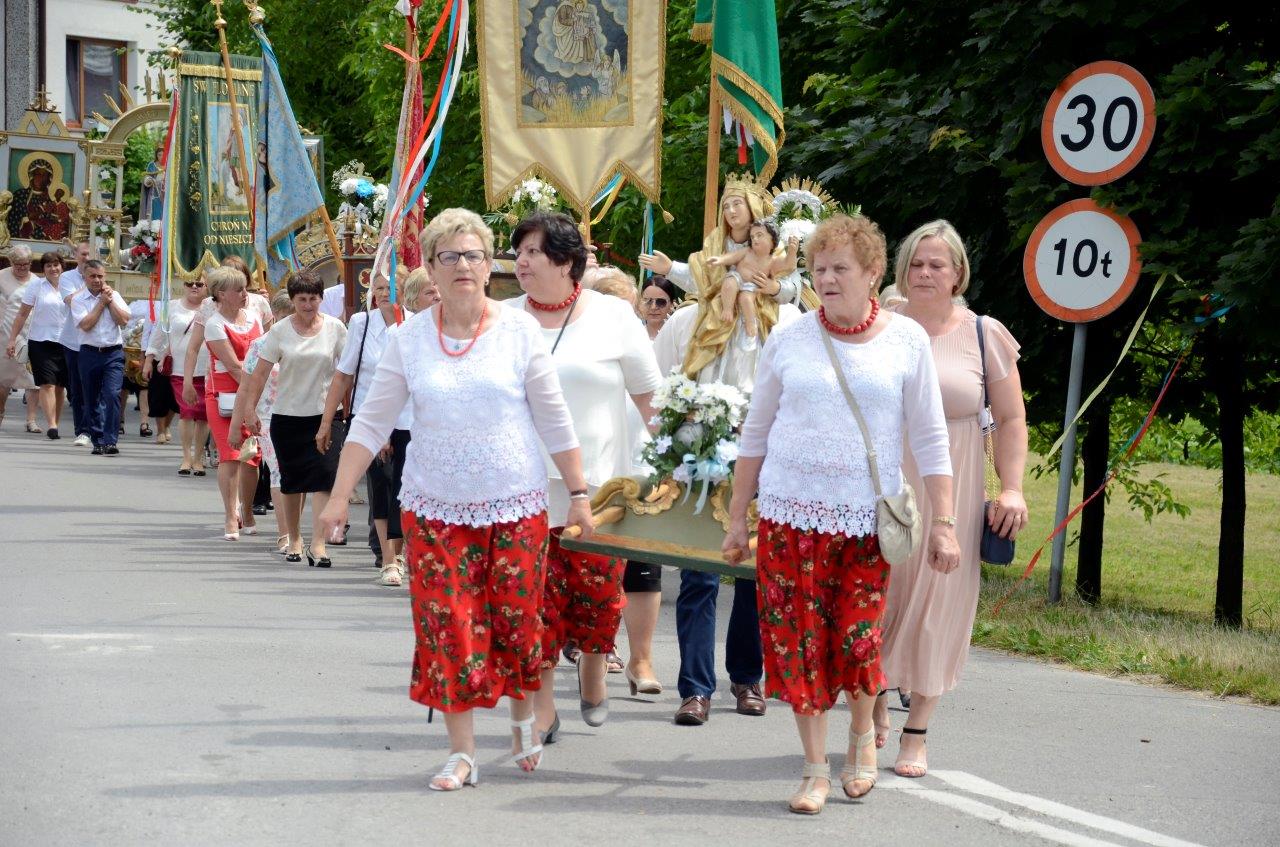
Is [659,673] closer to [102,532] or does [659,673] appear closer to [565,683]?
[565,683]

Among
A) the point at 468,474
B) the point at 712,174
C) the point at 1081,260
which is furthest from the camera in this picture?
the point at 1081,260

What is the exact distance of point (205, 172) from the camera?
2169cm

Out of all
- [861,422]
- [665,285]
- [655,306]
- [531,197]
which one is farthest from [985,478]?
[531,197]

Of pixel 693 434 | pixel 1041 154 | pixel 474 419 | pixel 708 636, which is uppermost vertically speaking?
pixel 1041 154

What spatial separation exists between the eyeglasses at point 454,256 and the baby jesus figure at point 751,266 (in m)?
1.92

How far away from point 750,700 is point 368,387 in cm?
398

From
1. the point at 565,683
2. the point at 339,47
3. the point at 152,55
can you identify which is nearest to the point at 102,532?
the point at 565,683

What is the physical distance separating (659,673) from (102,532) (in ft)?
21.0

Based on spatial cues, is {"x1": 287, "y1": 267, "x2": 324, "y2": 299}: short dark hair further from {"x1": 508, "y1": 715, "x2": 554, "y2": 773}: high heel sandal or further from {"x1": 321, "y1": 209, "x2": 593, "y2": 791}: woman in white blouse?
{"x1": 508, "y1": 715, "x2": 554, "y2": 773}: high heel sandal

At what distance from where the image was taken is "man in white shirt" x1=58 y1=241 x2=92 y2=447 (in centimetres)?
2105

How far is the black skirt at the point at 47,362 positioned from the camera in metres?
21.8

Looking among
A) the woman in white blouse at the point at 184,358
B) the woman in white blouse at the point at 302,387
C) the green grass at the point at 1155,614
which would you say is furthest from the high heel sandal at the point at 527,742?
the woman in white blouse at the point at 184,358

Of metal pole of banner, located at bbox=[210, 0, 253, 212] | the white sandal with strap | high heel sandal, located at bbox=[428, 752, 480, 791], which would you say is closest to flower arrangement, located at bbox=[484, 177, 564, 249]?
metal pole of banner, located at bbox=[210, 0, 253, 212]

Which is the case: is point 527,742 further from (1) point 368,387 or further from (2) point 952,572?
(1) point 368,387
